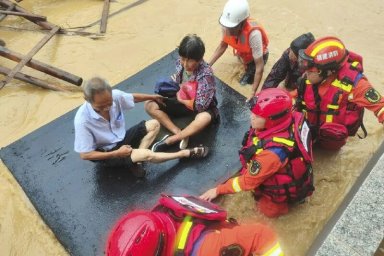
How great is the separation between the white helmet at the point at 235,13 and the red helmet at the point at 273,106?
1.31m

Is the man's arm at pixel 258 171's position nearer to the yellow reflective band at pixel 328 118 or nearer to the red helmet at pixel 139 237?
the yellow reflective band at pixel 328 118

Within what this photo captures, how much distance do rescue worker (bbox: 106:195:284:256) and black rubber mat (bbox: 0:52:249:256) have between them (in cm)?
106

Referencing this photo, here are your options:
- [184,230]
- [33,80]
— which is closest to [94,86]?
[184,230]

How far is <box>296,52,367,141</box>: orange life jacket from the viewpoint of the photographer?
124 inches

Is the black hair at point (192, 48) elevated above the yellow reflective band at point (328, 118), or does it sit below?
above

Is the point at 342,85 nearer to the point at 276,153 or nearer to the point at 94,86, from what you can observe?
the point at 276,153

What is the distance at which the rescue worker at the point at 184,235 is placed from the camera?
6.23 feet

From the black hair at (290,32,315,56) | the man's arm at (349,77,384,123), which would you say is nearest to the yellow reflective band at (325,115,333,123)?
the man's arm at (349,77,384,123)

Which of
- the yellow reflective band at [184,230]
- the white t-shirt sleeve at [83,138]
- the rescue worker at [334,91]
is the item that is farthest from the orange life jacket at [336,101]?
the white t-shirt sleeve at [83,138]

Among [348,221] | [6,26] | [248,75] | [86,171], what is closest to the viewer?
[348,221]

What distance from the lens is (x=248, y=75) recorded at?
4.52 m

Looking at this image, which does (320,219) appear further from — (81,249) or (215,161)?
(81,249)

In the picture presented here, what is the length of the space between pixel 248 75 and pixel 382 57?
1.73 meters

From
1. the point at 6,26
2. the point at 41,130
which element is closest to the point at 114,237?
the point at 41,130
